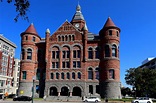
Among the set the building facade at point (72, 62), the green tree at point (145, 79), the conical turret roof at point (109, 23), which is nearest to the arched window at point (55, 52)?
the building facade at point (72, 62)

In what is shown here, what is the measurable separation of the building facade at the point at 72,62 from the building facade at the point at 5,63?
25.9 metres

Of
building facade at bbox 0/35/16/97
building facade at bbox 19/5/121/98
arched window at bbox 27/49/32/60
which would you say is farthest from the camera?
building facade at bbox 0/35/16/97

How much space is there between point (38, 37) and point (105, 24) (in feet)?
69.3

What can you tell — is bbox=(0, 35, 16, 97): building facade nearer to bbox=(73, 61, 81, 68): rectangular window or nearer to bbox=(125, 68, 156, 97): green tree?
bbox=(73, 61, 81, 68): rectangular window

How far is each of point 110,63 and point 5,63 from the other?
49920 mm

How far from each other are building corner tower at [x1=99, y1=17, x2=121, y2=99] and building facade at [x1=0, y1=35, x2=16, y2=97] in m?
44.1

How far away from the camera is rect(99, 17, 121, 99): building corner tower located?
5753 cm

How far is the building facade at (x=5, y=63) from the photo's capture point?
286 ft

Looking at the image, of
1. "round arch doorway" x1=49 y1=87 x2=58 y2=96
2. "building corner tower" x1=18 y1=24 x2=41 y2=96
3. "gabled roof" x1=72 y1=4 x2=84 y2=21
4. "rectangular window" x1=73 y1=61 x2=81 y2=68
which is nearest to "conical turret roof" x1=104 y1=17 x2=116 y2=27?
"rectangular window" x1=73 y1=61 x2=81 y2=68

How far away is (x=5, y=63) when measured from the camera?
90500 mm

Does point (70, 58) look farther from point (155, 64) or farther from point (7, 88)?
point (155, 64)

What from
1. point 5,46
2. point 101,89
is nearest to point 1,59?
point 5,46

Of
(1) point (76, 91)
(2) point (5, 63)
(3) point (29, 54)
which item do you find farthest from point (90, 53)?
(2) point (5, 63)

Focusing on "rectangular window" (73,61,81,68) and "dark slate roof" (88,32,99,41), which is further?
"dark slate roof" (88,32,99,41)
